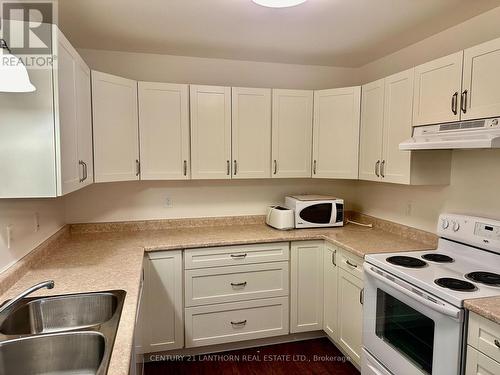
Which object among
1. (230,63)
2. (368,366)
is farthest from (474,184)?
(230,63)

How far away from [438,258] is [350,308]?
710mm

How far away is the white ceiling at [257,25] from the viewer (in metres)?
1.95

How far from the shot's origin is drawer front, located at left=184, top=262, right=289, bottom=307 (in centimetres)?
251

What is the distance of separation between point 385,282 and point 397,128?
44.1 inches

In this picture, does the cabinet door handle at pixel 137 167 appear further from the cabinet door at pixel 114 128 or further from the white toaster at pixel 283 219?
the white toaster at pixel 283 219

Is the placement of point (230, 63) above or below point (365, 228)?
above

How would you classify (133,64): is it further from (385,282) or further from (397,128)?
(385,282)

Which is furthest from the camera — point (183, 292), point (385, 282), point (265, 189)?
point (265, 189)

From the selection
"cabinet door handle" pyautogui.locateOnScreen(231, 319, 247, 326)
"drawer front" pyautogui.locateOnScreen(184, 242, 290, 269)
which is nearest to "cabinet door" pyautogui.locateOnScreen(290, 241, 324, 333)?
"drawer front" pyautogui.locateOnScreen(184, 242, 290, 269)

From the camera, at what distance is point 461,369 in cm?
151

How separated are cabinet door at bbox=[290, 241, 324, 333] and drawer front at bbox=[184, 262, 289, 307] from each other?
97 mm

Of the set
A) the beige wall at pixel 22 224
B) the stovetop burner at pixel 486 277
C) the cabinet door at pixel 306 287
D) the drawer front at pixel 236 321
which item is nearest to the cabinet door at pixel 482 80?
the stovetop burner at pixel 486 277

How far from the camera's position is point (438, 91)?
6.68ft

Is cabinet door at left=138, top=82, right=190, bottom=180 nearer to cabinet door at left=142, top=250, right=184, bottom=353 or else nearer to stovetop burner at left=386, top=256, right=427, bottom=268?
cabinet door at left=142, top=250, right=184, bottom=353
